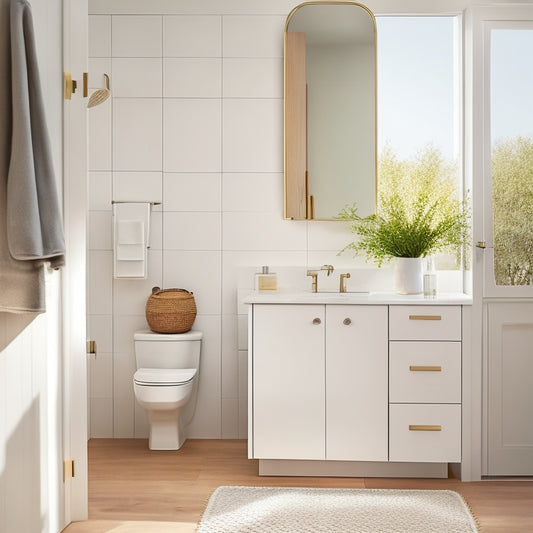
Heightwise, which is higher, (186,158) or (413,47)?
(413,47)

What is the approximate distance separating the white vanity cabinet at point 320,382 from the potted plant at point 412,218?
44cm

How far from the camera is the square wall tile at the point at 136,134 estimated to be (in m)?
3.80

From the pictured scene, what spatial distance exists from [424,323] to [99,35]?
7.76ft

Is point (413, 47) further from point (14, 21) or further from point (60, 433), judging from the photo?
point (60, 433)

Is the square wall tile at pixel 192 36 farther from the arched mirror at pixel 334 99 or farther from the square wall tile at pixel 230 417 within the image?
the square wall tile at pixel 230 417

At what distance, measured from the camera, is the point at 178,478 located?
3184mm

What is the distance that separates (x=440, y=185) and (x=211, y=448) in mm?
1914

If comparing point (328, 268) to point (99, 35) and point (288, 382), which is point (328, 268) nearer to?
point (288, 382)

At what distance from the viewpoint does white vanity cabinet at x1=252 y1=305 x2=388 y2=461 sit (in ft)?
10.4

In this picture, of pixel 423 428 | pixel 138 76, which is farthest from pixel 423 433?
pixel 138 76

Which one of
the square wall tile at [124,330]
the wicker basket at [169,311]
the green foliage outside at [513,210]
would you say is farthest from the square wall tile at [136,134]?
the green foliage outside at [513,210]

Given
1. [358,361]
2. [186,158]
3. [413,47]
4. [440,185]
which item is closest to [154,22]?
[186,158]

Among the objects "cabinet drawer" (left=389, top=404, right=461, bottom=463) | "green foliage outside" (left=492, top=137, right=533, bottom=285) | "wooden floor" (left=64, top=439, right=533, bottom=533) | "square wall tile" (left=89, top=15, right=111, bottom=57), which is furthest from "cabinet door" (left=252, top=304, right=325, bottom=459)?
"square wall tile" (left=89, top=15, right=111, bottom=57)

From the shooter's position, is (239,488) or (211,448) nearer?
(239,488)
